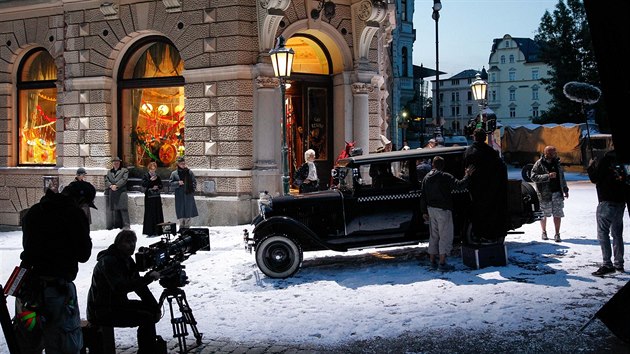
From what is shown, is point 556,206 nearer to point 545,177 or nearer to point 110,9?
point 545,177

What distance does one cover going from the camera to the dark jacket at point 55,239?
202 inches

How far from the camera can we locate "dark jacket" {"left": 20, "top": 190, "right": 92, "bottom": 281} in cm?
513

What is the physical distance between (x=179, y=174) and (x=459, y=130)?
379 ft

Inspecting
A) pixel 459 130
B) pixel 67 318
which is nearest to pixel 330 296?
pixel 67 318

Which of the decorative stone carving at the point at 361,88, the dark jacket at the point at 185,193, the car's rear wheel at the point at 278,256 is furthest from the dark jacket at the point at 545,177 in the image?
the dark jacket at the point at 185,193

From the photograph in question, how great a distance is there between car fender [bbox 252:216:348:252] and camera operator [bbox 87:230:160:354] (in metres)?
4.34

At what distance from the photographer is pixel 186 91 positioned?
16047 mm

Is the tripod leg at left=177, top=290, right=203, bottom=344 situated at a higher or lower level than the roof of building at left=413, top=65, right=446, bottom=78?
lower

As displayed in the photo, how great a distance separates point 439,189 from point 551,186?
382 cm

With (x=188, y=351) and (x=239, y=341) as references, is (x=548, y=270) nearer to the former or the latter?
(x=239, y=341)

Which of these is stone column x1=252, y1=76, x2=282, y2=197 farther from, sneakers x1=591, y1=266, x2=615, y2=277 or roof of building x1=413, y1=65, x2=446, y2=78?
roof of building x1=413, y1=65, x2=446, y2=78

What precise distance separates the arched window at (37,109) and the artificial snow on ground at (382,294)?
7.31 meters

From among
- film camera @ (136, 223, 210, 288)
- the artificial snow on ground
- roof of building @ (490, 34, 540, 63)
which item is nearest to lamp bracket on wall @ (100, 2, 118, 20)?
the artificial snow on ground

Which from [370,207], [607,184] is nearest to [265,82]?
[370,207]
